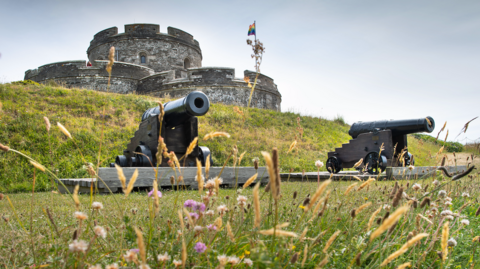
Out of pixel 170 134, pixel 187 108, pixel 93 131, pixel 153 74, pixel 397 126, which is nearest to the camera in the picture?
pixel 187 108

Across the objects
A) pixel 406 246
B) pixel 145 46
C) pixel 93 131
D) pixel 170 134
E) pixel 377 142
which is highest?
pixel 145 46

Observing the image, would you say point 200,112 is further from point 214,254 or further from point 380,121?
point 380,121

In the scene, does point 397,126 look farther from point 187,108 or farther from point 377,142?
point 187,108

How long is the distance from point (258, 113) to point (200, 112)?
32.1 ft

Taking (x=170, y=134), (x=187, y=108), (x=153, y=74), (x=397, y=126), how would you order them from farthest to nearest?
(x=153, y=74) → (x=397, y=126) → (x=170, y=134) → (x=187, y=108)

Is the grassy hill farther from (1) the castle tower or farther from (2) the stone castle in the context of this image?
(1) the castle tower

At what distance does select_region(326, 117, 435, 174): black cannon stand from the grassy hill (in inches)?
31.7

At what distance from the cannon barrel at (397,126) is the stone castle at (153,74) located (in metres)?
9.20

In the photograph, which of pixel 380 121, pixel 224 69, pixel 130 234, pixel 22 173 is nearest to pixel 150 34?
pixel 224 69

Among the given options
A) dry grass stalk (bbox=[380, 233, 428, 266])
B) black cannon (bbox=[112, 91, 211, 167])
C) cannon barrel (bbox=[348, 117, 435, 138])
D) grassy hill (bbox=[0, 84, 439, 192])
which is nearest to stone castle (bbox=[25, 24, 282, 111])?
grassy hill (bbox=[0, 84, 439, 192])

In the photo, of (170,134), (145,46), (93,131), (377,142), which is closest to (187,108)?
(170,134)

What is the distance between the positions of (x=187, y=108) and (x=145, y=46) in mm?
18178

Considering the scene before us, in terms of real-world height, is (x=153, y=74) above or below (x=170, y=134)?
above

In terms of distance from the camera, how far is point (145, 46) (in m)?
21.8
